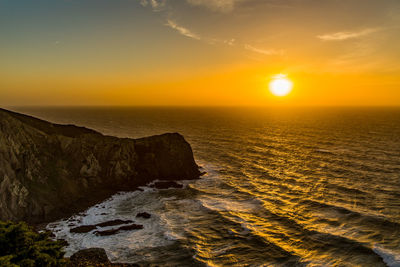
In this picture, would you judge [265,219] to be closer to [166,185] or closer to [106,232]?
[106,232]

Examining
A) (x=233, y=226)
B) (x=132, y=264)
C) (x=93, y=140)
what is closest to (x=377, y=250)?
(x=233, y=226)

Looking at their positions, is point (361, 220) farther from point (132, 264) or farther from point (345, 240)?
point (132, 264)

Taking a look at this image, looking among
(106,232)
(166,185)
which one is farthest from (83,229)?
(166,185)

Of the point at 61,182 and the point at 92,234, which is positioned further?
the point at 61,182

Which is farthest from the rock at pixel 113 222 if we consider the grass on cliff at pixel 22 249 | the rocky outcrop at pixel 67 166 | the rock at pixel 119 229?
the grass on cliff at pixel 22 249

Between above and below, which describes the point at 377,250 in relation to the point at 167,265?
above

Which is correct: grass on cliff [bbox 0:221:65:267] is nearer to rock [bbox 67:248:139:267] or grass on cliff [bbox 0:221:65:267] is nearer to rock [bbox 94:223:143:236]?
rock [bbox 67:248:139:267]
